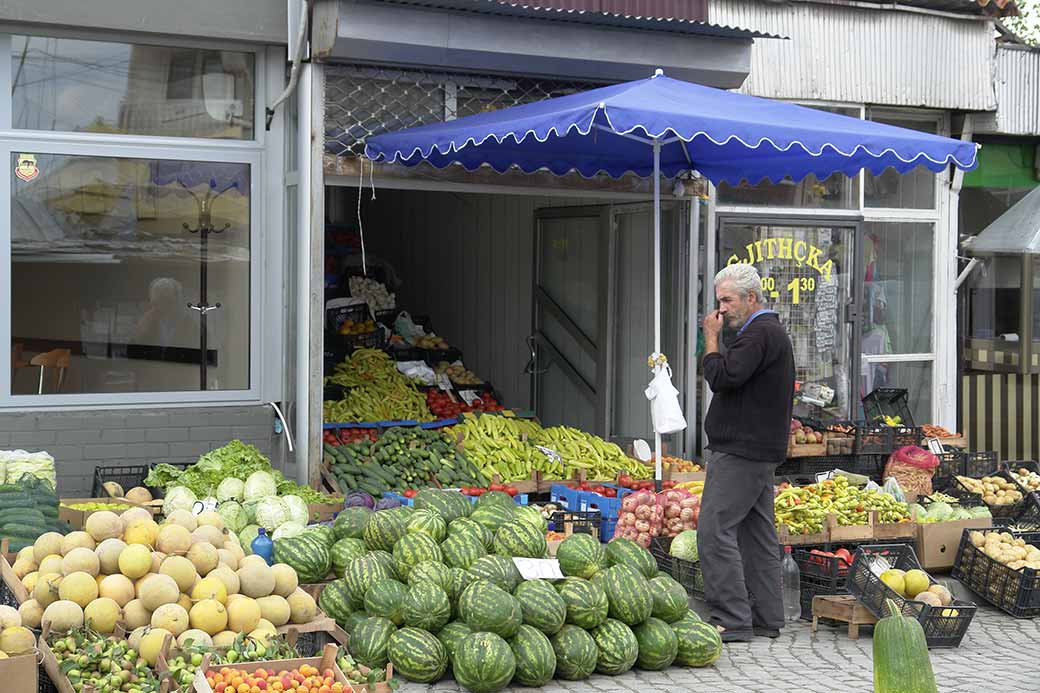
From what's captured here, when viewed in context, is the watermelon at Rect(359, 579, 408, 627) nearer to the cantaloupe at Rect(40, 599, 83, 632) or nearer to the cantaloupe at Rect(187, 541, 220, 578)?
the cantaloupe at Rect(187, 541, 220, 578)

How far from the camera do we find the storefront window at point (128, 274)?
30.9 feet

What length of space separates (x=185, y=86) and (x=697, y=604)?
5359mm

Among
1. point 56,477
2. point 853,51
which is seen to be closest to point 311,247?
point 56,477

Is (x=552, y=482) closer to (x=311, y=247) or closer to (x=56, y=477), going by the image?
(x=311, y=247)

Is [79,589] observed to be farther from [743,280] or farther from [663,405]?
[663,405]

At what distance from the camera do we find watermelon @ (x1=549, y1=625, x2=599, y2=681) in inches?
261

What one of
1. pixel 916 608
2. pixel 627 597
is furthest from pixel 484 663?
pixel 916 608

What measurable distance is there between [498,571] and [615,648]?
2.35 ft

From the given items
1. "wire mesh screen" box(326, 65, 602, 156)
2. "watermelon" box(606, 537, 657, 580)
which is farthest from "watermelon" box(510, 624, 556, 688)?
"wire mesh screen" box(326, 65, 602, 156)

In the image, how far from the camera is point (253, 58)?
393 inches

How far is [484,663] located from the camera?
6.30m

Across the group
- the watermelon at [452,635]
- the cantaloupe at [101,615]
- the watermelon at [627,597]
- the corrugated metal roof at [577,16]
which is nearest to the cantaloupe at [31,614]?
the cantaloupe at [101,615]

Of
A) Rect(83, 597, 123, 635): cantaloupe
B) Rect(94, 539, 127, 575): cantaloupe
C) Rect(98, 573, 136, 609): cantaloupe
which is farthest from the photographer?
Rect(94, 539, 127, 575): cantaloupe

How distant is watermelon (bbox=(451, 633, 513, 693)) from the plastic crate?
12.3 feet
